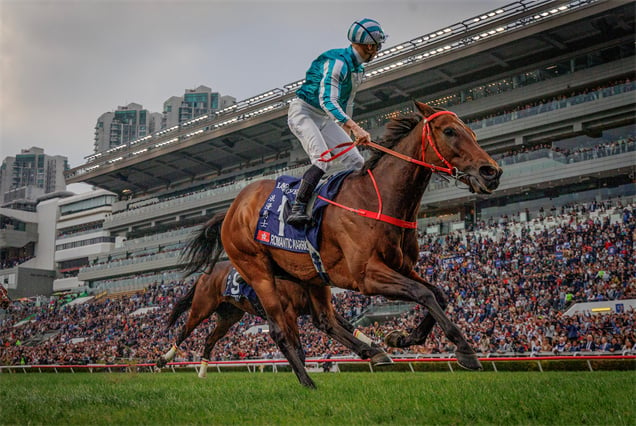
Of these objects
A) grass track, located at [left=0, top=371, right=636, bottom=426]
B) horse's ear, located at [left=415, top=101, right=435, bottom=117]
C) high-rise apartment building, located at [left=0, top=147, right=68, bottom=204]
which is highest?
high-rise apartment building, located at [left=0, top=147, right=68, bottom=204]

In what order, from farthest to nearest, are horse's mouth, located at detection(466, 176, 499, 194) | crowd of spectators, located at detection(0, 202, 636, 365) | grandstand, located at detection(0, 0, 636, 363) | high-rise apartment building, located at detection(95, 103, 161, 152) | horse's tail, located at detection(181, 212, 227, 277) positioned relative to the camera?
high-rise apartment building, located at detection(95, 103, 161, 152) → grandstand, located at detection(0, 0, 636, 363) → crowd of spectators, located at detection(0, 202, 636, 365) → horse's tail, located at detection(181, 212, 227, 277) → horse's mouth, located at detection(466, 176, 499, 194)

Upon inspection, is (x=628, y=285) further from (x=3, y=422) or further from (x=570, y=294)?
(x=3, y=422)

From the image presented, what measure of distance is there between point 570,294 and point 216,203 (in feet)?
109

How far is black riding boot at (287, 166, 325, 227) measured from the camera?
6.68 meters

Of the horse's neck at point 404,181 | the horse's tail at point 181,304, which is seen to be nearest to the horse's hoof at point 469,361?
the horse's neck at point 404,181

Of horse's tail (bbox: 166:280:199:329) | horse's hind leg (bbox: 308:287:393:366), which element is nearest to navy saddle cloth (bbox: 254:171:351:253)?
horse's hind leg (bbox: 308:287:393:366)

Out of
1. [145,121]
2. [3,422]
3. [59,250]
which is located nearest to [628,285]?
[3,422]

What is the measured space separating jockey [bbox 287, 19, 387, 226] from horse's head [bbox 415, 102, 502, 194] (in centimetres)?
69

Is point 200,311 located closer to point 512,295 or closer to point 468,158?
point 468,158

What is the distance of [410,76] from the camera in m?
38.0

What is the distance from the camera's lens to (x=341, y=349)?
2200 centimetres

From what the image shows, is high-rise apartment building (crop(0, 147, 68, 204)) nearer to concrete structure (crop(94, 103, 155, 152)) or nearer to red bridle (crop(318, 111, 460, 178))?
concrete structure (crop(94, 103, 155, 152))

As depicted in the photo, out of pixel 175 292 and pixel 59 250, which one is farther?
pixel 59 250

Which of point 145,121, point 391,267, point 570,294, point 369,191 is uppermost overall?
point 145,121
